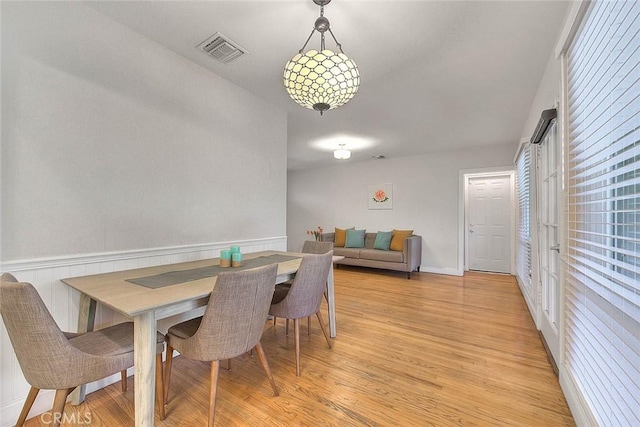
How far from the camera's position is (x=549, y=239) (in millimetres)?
2363

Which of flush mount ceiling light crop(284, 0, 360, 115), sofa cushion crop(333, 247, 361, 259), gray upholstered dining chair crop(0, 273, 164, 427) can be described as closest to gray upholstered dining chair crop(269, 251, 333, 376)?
gray upholstered dining chair crop(0, 273, 164, 427)

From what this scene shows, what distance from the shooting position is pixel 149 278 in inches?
64.6

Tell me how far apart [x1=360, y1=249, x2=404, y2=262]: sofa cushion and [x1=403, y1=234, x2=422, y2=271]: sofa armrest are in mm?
135

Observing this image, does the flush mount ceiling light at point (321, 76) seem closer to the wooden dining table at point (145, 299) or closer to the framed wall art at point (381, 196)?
the wooden dining table at point (145, 299)

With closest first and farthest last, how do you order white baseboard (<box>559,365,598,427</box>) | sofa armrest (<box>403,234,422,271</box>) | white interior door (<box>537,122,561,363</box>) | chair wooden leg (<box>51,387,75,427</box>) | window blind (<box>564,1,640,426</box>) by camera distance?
window blind (<box>564,1,640,426</box>) → chair wooden leg (<box>51,387,75,427</box>) → white baseboard (<box>559,365,598,427</box>) → white interior door (<box>537,122,561,363</box>) → sofa armrest (<box>403,234,422,271</box>)

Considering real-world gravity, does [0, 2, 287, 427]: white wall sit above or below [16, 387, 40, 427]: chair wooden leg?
above

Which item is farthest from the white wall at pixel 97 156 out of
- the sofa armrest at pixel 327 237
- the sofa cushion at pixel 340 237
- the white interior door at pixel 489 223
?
the white interior door at pixel 489 223

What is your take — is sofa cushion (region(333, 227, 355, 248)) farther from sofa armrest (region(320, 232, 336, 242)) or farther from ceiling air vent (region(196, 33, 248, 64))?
ceiling air vent (region(196, 33, 248, 64))

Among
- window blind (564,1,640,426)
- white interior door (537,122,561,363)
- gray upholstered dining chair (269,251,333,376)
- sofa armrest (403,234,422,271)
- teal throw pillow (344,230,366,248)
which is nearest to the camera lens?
window blind (564,1,640,426)

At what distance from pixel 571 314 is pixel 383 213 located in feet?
14.7

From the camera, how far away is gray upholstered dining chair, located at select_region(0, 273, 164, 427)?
A: 105 centimetres

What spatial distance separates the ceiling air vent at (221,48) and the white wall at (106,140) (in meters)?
0.29

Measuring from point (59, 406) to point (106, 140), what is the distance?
1.50 m

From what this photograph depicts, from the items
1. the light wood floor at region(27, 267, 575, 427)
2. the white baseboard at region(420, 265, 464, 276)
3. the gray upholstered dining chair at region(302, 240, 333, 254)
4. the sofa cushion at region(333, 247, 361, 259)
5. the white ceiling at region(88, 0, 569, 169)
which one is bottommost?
the light wood floor at region(27, 267, 575, 427)
